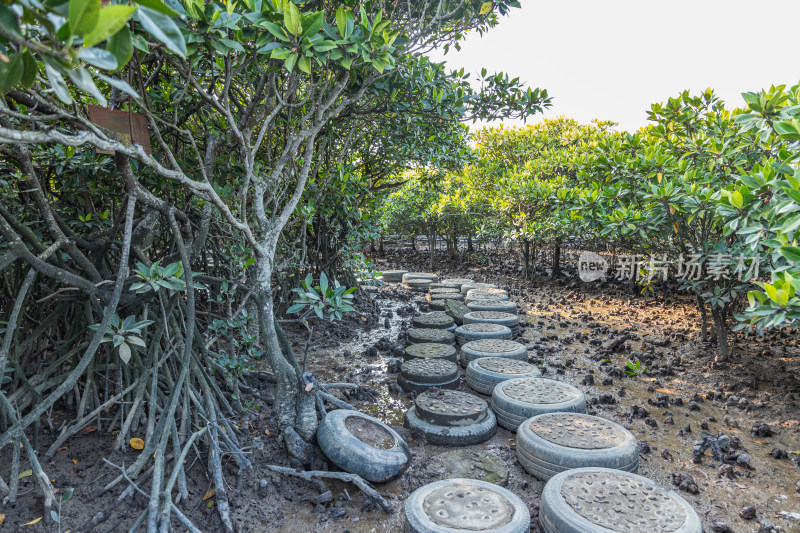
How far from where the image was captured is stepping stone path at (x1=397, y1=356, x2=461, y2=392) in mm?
4215

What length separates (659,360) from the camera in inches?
209

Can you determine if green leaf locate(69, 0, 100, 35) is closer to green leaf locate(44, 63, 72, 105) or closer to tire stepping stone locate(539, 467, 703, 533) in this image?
green leaf locate(44, 63, 72, 105)

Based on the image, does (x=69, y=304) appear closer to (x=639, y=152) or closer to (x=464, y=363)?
(x=464, y=363)

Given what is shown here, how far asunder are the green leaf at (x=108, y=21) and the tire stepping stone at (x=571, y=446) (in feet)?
10.0

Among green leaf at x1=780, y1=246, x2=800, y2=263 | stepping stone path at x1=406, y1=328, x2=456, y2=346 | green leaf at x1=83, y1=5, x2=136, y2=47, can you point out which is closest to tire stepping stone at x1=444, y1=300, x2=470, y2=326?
stepping stone path at x1=406, y1=328, x2=456, y2=346

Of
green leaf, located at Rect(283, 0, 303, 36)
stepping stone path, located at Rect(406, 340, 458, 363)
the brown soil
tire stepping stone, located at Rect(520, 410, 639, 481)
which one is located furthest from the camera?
stepping stone path, located at Rect(406, 340, 458, 363)

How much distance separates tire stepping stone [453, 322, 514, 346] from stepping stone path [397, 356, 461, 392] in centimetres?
109

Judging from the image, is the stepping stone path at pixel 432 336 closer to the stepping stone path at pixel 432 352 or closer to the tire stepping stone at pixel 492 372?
the stepping stone path at pixel 432 352

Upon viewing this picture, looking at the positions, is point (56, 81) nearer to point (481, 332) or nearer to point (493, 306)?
point (481, 332)

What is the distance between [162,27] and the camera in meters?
0.85

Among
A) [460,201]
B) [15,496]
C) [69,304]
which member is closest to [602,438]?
[15,496]

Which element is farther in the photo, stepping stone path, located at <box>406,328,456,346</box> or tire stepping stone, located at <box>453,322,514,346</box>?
stepping stone path, located at <box>406,328,456,346</box>

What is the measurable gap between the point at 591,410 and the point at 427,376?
5.46 ft

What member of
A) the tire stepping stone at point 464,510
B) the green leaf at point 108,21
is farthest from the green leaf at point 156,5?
the tire stepping stone at point 464,510
